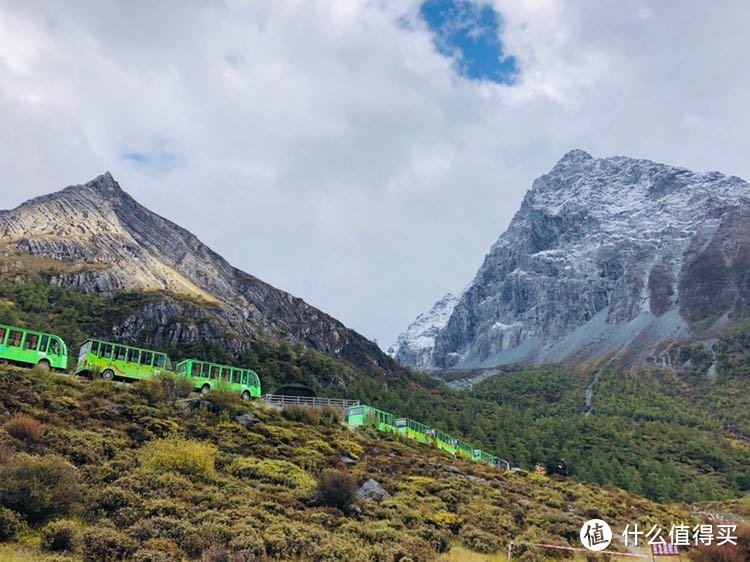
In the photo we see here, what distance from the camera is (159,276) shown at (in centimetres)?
13612

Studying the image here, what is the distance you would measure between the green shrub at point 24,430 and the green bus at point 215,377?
48.0ft

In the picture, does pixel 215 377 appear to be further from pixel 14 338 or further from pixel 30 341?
pixel 14 338

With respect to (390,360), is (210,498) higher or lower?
lower

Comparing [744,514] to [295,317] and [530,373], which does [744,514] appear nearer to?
[295,317]

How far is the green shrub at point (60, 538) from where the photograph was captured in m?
14.0

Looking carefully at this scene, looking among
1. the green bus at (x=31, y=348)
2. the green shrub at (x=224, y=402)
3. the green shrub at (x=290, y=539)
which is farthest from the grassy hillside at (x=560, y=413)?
the green shrub at (x=290, y=539)

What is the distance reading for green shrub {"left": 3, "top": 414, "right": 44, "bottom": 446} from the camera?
2036cm

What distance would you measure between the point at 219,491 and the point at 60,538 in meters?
7.17

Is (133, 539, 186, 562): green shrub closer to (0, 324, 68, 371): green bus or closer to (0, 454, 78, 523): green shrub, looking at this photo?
(0, 454, 78, 523): green shrub

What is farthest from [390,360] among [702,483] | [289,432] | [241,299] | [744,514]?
[289,432]

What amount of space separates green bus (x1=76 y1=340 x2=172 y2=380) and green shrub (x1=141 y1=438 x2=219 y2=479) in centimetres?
1402

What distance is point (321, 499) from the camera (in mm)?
22312

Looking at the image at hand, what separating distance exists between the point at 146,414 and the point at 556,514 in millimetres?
A: 20871

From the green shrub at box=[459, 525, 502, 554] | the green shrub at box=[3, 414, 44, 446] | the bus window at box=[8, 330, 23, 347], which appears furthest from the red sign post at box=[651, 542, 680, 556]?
the bus window at box=[8, 330, 23, 347]
